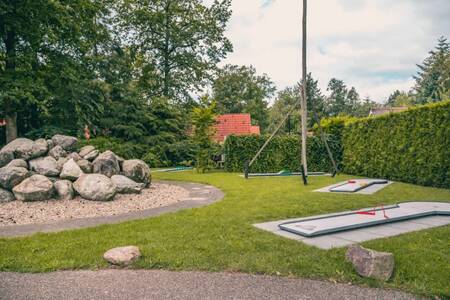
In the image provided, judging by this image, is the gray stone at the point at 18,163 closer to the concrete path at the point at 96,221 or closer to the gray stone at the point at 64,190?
the gray stone at the point at 64,190

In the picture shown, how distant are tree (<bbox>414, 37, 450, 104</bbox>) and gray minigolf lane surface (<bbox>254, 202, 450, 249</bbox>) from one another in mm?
22246

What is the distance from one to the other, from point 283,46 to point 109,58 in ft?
32.4

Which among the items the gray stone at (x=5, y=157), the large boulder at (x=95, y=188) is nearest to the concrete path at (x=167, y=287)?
the large boulder at (x=95, y=188)

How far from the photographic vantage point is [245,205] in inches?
268

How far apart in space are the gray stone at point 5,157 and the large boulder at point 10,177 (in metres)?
0.89

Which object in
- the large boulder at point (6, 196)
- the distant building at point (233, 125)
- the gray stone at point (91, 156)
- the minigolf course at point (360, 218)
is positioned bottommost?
the minigolf course at point (360, 218)

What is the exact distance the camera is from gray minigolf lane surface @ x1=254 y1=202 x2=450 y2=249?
4273mm

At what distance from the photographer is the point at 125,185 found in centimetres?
859

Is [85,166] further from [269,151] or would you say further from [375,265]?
[269,151]

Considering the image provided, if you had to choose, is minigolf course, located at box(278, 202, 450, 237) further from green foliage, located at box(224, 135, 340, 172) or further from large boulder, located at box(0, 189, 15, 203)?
green foliage, located at box(224, 135, 340, 172)

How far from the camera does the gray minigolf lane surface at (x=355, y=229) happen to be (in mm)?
4273

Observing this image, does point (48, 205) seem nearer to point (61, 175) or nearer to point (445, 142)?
point (61, 175)

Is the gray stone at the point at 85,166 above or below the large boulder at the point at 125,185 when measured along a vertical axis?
above

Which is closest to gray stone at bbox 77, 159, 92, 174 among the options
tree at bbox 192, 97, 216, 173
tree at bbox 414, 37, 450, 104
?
tree at bbox 192, 97, 216, 173
